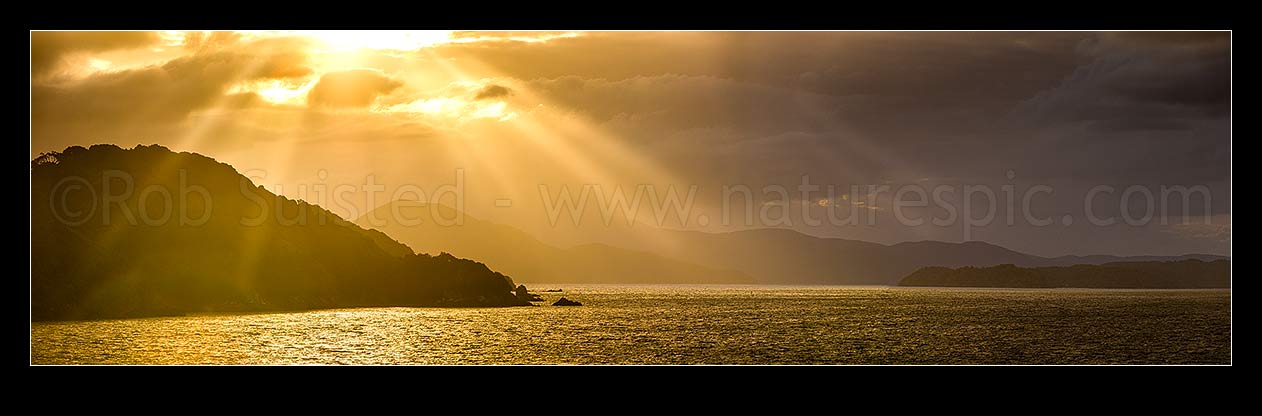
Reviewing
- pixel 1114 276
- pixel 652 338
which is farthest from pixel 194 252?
pixel 1114 276

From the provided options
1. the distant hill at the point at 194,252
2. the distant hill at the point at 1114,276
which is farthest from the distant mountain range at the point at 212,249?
the distant hill at the point at 1114,276

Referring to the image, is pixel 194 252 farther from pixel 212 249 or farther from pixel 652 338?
pixel 652 338

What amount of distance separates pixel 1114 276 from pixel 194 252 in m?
152

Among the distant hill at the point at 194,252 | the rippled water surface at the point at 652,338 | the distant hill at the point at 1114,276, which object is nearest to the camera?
the rippled water surface at the point at 652,338

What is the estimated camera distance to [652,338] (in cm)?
6569

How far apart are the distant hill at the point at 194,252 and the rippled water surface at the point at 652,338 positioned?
33.9 feet

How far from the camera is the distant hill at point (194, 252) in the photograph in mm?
93250

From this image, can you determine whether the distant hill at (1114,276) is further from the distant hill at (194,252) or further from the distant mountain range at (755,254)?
the distant hill at (194,252)

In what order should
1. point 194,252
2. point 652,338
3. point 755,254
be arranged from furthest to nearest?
point 755,254, point 194,252, point 652,338
